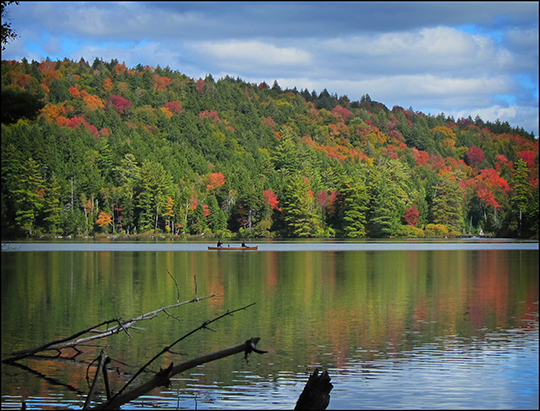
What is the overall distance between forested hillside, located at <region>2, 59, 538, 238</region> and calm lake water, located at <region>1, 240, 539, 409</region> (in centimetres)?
3125

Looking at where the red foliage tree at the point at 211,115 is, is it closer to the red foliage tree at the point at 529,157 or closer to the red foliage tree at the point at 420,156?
the red foliage tree at the point at 420,156

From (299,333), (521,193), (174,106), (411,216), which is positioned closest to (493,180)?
(521,193)

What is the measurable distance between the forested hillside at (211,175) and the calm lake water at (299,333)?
31.2 m

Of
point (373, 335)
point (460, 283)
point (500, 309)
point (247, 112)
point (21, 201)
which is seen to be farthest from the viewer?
point (247, 112)

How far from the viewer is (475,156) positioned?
129m

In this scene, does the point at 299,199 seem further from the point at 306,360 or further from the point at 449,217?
the point at 306,360

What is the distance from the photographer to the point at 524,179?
8325 cm

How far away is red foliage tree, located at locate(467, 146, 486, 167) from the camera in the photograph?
127188 millimetres

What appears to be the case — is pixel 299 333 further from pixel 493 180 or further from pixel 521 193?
pixel 493 180

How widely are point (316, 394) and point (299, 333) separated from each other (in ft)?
43.5

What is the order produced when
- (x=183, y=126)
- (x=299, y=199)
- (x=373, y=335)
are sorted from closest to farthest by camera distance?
(x=373, y=335), (x=299, y=199), (x=183, y=126)

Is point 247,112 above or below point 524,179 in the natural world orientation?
above

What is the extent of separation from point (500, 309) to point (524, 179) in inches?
2657

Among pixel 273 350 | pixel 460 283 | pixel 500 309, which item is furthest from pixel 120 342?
pixel 460 283
